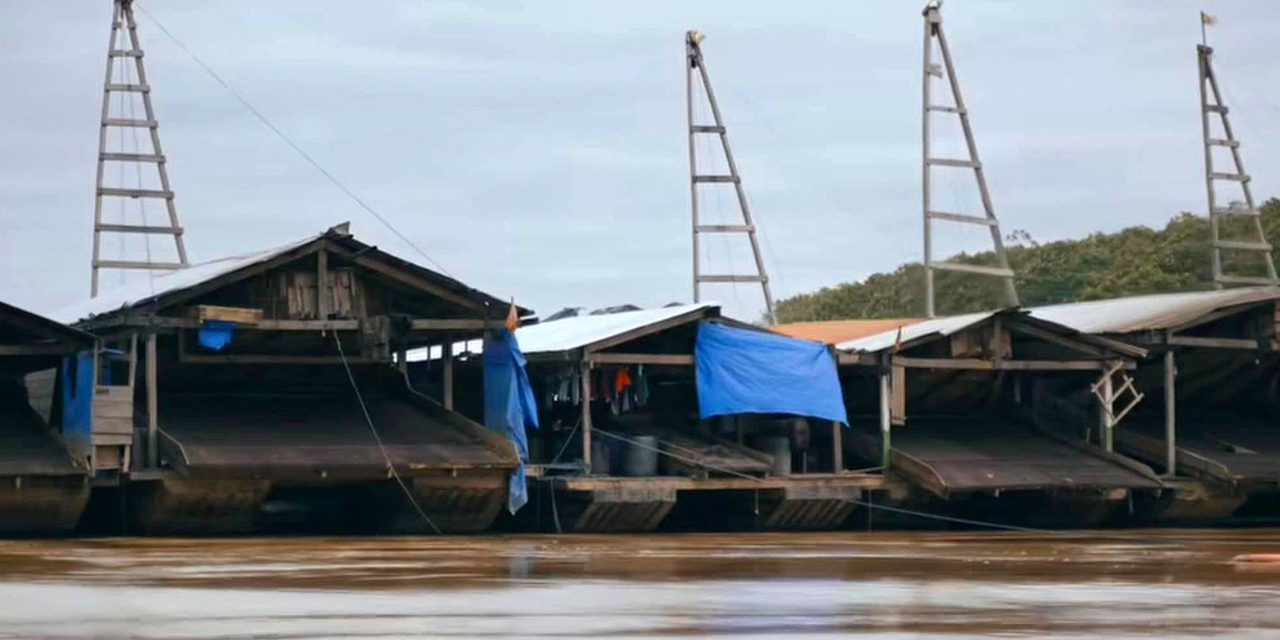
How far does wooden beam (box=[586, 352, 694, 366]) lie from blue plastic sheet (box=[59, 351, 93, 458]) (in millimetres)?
5944

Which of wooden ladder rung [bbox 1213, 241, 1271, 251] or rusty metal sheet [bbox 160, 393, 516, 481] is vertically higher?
wooden ladder rung [bbox 1213, 241, 1271, 251]

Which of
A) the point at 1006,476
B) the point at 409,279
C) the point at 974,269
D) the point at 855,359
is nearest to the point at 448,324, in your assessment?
the point at 409,279

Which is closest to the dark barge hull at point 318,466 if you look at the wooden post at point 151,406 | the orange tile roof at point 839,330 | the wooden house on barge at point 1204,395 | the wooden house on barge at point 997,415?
the wooden post at point 151,406

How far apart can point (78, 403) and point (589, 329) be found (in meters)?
6.90

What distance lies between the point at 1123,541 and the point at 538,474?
22.7 ft

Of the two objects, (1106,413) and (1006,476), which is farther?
(1106,413)

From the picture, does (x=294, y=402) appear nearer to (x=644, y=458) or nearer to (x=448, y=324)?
(x=448, y=324)

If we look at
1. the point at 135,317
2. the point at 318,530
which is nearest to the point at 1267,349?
the point at 318,530

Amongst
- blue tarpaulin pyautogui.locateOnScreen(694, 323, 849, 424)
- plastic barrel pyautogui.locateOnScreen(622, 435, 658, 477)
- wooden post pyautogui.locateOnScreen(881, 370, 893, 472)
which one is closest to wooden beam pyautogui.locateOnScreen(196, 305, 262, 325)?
plastic barrel pyautogui.locateOnScreen(622, 435, 658, 477)

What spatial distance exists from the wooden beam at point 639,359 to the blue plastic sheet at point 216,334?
4349 mm

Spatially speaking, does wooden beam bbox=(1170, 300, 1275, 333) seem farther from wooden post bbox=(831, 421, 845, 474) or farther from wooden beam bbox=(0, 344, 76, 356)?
wooden beam bbox=(0, 344, 76, 356)

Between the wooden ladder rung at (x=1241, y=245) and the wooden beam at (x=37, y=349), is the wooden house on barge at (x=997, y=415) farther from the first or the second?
the wooden ladder rung at (x=1241, y=245)

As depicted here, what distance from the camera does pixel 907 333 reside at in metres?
28.3

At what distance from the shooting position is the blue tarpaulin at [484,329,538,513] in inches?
995
